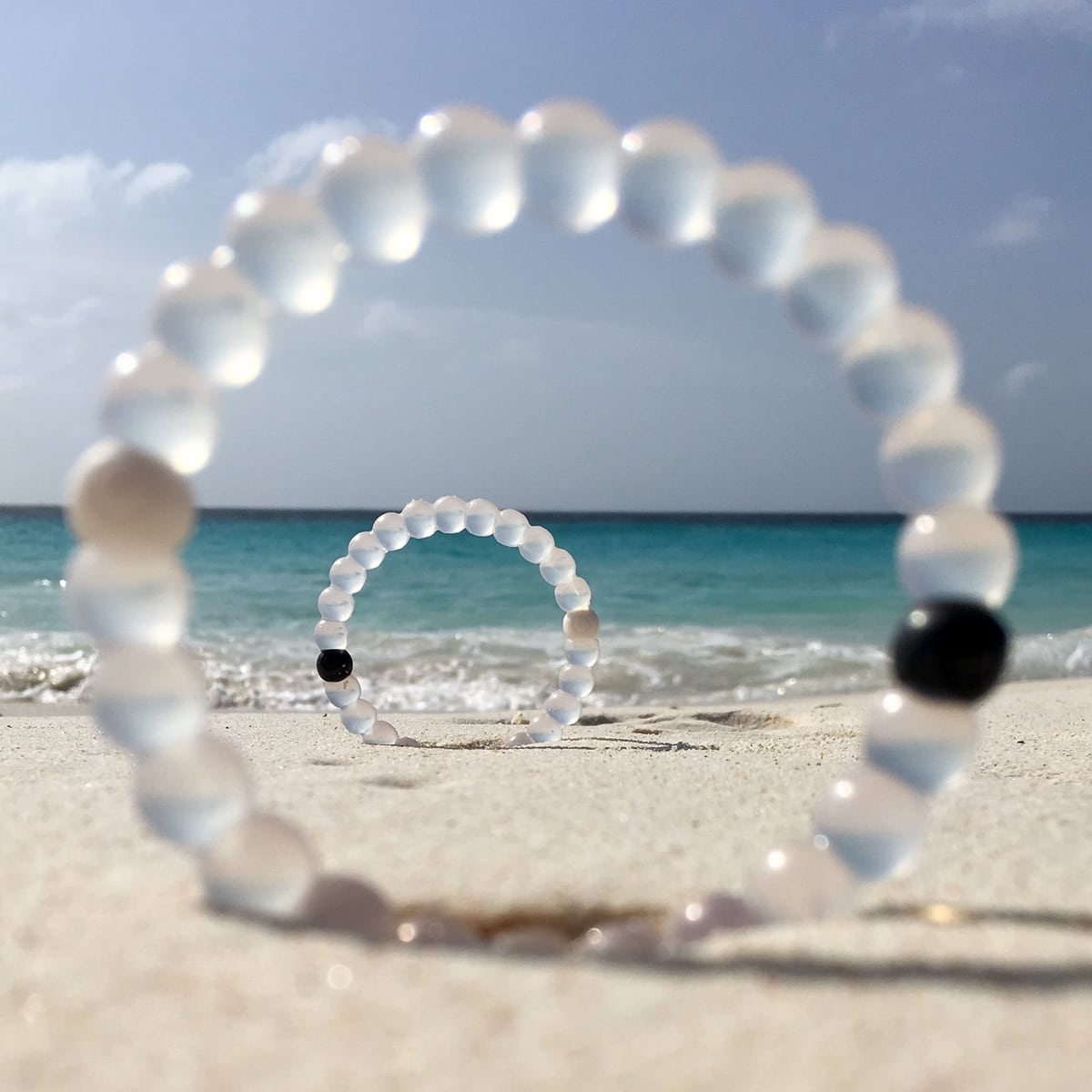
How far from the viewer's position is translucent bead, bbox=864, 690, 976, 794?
7.57 ft

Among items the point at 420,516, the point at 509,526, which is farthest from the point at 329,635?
the point at 509,526

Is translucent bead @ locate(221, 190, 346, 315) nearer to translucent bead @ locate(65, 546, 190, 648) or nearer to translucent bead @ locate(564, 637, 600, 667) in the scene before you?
translucent bead @ locate(65, 546, 190, 648)

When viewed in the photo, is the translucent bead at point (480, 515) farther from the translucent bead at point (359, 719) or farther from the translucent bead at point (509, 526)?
the translucent bead at point (359, 719)

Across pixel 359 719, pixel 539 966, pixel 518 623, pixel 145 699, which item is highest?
pixel 518 623

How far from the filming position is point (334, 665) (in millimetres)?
6434

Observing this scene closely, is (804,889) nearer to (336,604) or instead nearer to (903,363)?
(903,363)

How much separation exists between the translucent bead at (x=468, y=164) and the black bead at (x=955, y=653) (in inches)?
50.4

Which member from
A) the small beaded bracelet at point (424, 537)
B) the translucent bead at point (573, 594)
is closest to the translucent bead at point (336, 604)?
the small beaded bracelet at point (424, 537)

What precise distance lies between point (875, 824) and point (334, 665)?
454 centimetres

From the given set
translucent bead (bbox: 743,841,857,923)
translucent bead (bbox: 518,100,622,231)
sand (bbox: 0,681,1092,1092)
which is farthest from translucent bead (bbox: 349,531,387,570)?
translucent bead (bbox: 743,841,857,923)

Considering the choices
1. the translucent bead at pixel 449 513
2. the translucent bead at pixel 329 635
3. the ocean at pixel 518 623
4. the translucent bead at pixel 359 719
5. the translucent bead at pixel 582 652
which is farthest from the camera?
the ocean at pixel 518 623

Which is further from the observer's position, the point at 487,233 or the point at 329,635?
the point at 329,635

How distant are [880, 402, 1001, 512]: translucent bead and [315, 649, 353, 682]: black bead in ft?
14.8

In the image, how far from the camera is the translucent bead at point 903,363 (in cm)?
240
